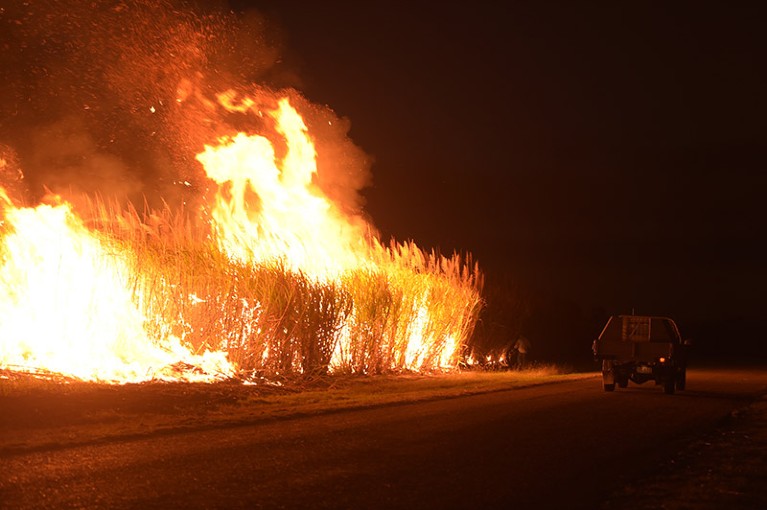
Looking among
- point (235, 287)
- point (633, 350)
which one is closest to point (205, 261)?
point (235, 287)

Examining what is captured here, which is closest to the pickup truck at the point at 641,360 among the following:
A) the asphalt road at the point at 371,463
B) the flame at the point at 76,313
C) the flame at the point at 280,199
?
the asphalt road at the point at 371,463

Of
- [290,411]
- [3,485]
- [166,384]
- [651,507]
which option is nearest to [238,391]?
[166,384]

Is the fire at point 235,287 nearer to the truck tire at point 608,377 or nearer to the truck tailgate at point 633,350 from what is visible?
the truck tailgate at point 633,350

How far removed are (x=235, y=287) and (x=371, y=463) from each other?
11021 millimetres

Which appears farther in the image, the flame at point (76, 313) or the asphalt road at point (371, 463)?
the flame at point (76, 313)

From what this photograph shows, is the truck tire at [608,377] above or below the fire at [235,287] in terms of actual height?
below

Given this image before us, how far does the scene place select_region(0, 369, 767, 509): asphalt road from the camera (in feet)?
24.0

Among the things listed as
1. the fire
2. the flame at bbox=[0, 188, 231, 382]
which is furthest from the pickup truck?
the flame at bbox=[0, 188, 231, 382]

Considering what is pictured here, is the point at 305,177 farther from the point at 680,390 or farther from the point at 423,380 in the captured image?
the point at 680,390

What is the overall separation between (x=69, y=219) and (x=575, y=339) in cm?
3393

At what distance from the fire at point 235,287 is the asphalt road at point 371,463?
6198 mm

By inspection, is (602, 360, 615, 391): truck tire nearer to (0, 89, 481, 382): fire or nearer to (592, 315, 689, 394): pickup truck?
(592, 315, 689, 394): pickup truck

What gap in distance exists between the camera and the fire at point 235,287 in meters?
17.8

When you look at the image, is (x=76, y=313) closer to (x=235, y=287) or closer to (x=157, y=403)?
(x=235, y=287)
